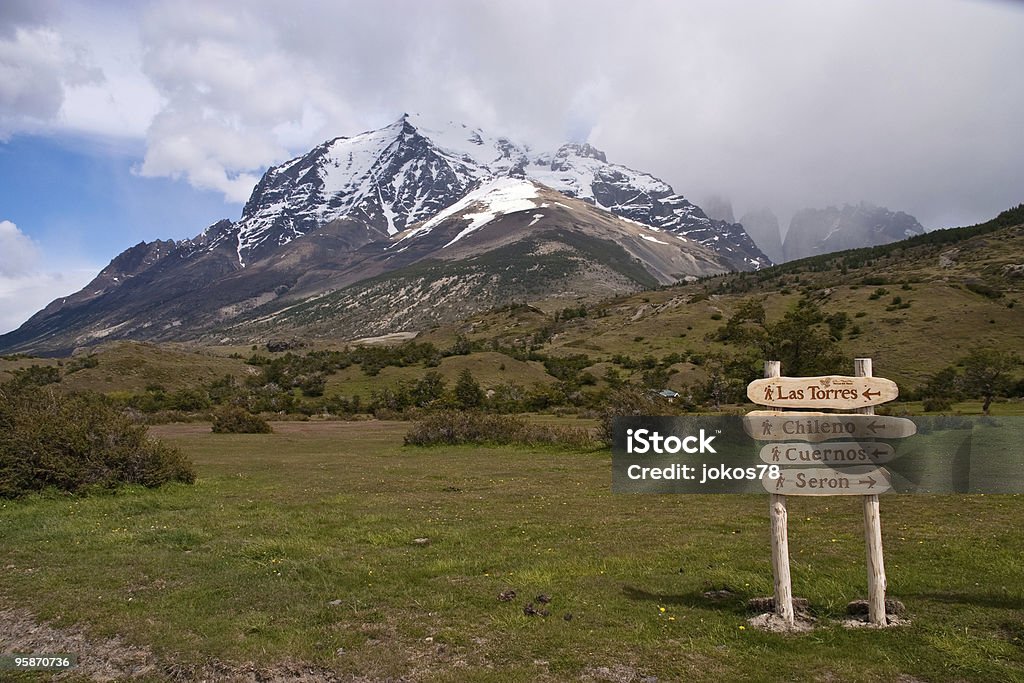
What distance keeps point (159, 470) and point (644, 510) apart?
1457 cm

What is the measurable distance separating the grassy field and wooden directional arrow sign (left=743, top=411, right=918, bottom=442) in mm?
2368

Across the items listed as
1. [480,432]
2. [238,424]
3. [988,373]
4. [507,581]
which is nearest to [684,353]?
[988,373]

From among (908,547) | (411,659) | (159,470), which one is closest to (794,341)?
(908,547)

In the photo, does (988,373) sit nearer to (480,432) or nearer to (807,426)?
(480,432)

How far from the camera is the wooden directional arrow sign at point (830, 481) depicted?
26.3 ft

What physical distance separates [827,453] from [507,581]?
5.06 meters

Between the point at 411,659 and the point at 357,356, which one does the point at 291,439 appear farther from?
the point at 357,356

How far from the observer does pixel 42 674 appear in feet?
22.7

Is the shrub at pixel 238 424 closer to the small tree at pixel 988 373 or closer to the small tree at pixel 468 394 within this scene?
the small tree at pixel 468 394

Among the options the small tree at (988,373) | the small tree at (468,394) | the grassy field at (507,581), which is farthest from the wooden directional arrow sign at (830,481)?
the small tree at (468,394)

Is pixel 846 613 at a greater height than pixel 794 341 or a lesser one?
lesser

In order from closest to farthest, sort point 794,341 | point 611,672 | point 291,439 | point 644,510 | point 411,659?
point 611,672, point 411,659, point 644,510, point 291,439, point 794,341

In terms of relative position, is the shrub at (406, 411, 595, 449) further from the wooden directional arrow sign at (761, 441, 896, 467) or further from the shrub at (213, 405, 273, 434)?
the wooden directional arrow sign at (761, 441, 896, 467)

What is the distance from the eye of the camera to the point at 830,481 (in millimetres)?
8078
